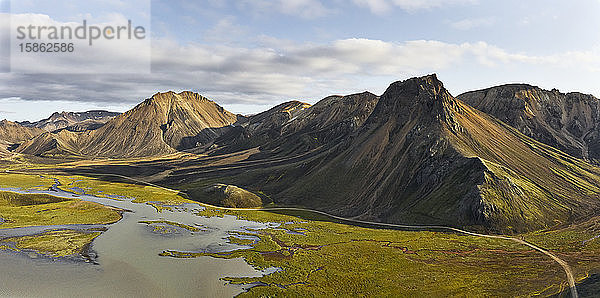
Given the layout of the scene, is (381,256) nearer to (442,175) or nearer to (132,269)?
(442,175)

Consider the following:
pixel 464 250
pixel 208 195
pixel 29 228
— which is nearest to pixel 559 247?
pixel 464 250

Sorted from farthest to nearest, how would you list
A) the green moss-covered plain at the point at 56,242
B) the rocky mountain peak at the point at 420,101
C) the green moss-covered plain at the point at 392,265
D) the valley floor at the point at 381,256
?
the rocky mountain peak at the point at 420,101
the green moss-covered plain at the point at 56,242
the valley floor at the point at 381,256
the green moss-covered plain at the point at 392,265

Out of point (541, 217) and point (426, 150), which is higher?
point (426, 150)

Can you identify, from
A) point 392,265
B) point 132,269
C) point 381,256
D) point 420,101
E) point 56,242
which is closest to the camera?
point 132,269

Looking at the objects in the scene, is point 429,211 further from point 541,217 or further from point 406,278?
point 406,278

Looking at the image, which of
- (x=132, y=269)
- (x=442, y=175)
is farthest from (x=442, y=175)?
(x=132, y=269)

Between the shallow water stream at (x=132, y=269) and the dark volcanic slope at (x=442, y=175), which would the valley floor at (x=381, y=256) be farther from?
the dark volcanic slope at (x=442, y=175)

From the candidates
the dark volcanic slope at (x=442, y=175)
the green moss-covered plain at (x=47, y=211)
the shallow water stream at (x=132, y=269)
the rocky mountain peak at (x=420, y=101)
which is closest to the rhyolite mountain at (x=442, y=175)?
the dark volcanic slope at (x=442, y=175)
